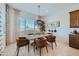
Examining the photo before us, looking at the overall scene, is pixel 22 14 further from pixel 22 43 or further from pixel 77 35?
pixel 77 35

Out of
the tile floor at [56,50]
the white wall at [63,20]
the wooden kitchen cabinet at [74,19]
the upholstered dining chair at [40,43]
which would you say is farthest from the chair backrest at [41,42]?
the wooden kitchen cabinet at [74,19]

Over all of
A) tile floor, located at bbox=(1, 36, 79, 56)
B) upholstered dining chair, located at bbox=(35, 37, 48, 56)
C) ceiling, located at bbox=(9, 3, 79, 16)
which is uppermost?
ceiling, located at bbox=(9, 3, 79, 16)

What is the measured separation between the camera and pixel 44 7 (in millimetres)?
2467

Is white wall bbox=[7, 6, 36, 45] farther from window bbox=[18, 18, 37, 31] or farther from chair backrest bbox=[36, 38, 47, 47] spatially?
chair backrest bbox=[36, 38, 47, 47]

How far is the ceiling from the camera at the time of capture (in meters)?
2.38

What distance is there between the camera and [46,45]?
8.32ft

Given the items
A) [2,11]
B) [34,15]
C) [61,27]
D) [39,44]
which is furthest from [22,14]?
[61,27]

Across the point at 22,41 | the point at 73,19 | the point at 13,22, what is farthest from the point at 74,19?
the point at 13,22

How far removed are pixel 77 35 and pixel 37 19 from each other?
1.50 meters

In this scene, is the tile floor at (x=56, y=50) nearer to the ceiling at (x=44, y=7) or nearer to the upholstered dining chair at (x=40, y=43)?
the upholstered dining chair at (x=40, y=43)

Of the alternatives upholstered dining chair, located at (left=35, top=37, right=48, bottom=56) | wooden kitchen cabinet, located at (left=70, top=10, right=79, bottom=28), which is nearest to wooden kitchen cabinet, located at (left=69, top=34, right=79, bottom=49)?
wooden kitchen cabinet, located at (left=70, top=10, right=79, bottom=28)

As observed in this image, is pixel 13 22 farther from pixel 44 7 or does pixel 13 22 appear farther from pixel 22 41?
pixel 44 7

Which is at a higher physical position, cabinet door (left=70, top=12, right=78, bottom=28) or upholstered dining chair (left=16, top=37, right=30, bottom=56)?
cabinet door (left=70, top=12, right=78, bottom=28)

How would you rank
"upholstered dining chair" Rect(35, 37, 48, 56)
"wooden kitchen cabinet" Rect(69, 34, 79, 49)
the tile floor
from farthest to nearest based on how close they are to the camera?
"wooden kitchen cabinet" Rect(69, 34, 79, 49), "upholstered dining chair" Rect(35, 37, 48, 56), the tile floor
